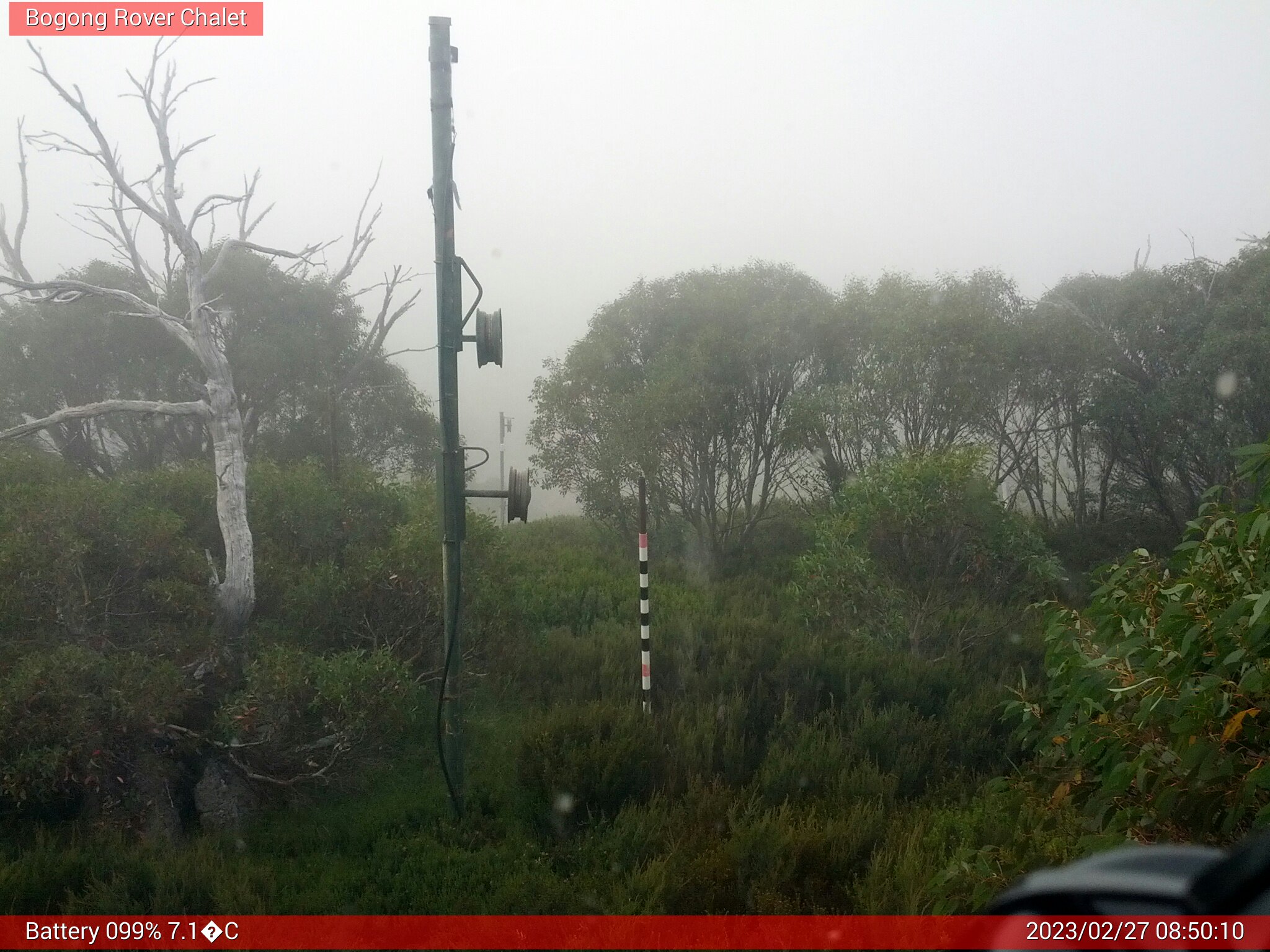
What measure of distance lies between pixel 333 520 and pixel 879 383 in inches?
357

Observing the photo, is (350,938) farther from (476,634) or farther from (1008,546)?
(1008,546)

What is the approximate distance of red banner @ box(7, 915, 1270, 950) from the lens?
391 centimetres

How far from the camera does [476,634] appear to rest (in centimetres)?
868

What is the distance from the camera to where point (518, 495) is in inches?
231

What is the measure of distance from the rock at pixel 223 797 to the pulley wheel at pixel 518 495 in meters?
3.06

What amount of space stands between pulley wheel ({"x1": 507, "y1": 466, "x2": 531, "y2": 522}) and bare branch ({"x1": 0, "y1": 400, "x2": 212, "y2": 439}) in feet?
11.8

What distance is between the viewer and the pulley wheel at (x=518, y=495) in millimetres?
5852

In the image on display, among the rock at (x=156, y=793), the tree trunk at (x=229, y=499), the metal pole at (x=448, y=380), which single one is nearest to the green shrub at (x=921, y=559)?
the metal pole at (x=448, y=380)

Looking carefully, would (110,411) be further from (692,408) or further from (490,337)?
(692,408)

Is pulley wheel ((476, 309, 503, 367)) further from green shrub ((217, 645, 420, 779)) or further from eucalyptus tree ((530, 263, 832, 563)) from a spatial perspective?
eucalyptus tree ((530, 263, 832, 563))

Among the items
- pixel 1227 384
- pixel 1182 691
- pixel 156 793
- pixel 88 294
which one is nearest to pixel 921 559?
pixel 1182 691

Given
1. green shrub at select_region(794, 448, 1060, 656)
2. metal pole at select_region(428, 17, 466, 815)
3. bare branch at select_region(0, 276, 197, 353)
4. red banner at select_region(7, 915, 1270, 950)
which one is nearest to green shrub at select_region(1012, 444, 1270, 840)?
red banner at select_region(7, 915, 1270, 950)

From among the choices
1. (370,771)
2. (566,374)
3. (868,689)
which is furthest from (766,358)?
(370,771)

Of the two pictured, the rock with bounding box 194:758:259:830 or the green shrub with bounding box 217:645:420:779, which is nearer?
the rock with bounding box 194:758:259:830
